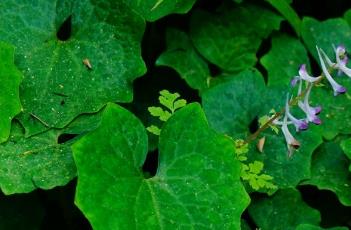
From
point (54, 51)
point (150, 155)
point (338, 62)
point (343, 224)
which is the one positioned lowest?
point (343, 224)

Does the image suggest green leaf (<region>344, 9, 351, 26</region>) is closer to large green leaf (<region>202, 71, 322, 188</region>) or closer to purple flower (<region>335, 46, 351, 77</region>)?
large green leaf (<region>202, 71, 322, 188</region>)

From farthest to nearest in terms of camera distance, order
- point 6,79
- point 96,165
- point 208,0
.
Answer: point 208,0
point 6,79
point 96,165

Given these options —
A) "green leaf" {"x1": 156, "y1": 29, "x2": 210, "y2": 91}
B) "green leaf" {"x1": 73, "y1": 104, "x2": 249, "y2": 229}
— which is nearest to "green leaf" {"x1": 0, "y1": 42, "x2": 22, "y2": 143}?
"green leaf" {"x1": 73, "y1": 104, "x2": 249, "y2": 229}

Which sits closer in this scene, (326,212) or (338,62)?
(338,62)

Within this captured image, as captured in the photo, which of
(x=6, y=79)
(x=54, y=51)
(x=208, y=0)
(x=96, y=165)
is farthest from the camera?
(x=208, y=0)

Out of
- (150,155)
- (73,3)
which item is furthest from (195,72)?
(73,3)

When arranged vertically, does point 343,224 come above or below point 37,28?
below

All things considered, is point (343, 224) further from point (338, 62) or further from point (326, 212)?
point (338, 62)
